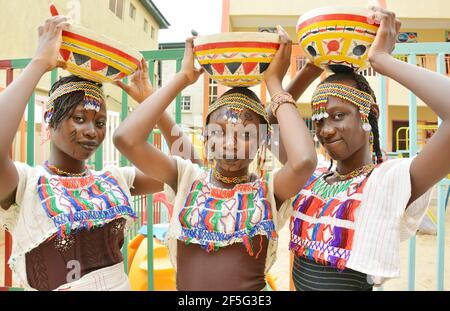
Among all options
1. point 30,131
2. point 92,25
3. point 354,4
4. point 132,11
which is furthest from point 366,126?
point 132,11

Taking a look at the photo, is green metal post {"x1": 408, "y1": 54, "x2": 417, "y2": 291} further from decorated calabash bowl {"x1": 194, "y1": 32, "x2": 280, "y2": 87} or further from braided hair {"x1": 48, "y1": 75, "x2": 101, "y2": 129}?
braided hair {"x1": 48, "y1": 75, "x2": 101, "y2": 129}

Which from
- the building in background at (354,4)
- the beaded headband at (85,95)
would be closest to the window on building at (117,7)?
the building in background at (354,4)

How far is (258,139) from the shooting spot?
188 cm

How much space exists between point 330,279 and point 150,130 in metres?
1.06

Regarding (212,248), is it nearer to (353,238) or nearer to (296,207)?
(296,207)

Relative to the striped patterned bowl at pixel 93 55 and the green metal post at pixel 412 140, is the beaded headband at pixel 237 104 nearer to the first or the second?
the striped patterned bowl at pixel 93 55

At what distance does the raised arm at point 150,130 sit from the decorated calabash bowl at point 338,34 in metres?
0.58

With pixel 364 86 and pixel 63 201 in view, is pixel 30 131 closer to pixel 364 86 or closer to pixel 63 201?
pixel 63 201

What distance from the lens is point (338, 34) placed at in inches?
65.0

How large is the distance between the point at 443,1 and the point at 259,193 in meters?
13.7

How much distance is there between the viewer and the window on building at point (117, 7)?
16047 mm

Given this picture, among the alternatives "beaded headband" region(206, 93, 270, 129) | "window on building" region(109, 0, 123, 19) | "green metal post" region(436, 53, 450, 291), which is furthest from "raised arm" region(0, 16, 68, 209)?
"window on building" region(109, 0, 123, 19)

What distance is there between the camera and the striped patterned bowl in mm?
1752
